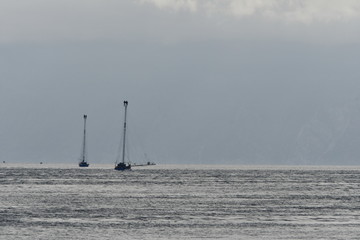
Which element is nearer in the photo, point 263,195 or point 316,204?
point 316,204

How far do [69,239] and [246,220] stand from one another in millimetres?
27437

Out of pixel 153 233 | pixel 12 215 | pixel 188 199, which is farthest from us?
pixel 188 199

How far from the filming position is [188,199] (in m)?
155

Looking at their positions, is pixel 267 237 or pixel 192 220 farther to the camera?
pixel 192 220

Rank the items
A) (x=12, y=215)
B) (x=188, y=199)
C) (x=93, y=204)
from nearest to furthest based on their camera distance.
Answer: (x=12, y=215) < (x=93, y=204) < (x=188, y=199)

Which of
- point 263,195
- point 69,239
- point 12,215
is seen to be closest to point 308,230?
point 69,239

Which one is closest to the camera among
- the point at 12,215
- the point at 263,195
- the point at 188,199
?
the point at 12,215

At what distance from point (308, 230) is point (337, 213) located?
25.7 metres

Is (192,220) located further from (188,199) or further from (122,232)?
(188,199)

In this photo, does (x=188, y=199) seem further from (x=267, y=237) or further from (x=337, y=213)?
(x=267, y=237)

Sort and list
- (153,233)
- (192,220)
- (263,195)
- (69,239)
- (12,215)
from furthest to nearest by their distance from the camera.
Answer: (263,195) → (12,215) → (192,220) → (153,233) → (69,239)

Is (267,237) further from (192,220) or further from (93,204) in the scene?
(93,204)

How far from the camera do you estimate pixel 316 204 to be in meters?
143

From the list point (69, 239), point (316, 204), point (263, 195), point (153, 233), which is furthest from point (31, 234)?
point (263, 195)
